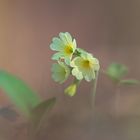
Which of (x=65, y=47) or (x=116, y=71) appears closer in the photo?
(x=65, y=47)

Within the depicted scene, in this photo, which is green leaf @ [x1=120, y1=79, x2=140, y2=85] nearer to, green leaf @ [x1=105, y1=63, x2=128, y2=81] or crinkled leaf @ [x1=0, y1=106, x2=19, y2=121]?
green leaf @ [x1=105, y1=63, x2=128, y2=81]

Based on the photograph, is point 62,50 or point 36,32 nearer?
point 62,50

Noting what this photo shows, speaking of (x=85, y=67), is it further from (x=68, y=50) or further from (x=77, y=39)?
(x=77, y=39)

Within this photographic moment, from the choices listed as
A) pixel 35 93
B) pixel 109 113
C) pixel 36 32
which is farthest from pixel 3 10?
pixel 109 113

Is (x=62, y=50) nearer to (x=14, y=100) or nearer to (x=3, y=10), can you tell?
(x=14, y=100)

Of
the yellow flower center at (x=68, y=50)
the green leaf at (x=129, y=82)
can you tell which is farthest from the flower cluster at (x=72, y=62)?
the green leaf at (x=129, y=82)

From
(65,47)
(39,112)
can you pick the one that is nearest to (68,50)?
(65,47)

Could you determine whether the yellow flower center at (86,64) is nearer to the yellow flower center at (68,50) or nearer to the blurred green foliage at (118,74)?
the yellow flower center at (68,50)
